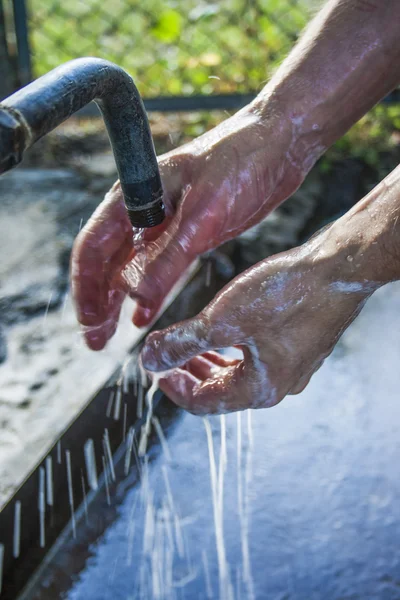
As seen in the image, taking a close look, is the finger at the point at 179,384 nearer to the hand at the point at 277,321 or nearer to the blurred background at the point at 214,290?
the hand at the point at 277,321

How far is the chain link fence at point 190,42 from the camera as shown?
4797 mm

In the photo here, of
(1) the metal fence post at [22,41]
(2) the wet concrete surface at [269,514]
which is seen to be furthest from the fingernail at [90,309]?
(1) the metal fence post at [22,41]

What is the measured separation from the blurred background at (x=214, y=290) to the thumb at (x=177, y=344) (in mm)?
428

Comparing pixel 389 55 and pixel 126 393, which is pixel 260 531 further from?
pixel 389 55

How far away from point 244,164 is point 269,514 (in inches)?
44.1

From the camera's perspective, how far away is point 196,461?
2.33 metres

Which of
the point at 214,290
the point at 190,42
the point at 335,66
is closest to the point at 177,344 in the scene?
the point at 335,66

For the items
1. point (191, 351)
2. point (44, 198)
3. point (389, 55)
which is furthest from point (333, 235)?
point (44, 198)

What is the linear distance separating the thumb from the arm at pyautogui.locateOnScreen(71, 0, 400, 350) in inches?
7.1

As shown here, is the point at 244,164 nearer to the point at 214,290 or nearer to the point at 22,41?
the point at 214,290

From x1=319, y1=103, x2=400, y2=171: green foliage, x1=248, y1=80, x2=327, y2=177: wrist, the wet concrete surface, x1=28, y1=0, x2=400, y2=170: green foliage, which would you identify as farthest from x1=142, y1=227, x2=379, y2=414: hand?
x1=28, y1=0, x2=400, y2=170: green foliage

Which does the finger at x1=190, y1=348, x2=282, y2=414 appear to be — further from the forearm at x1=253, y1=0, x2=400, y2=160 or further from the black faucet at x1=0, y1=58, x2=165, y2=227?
the forearm at x1=253, y1=0, x2=400, y2=160

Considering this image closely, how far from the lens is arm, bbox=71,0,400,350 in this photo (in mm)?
1855

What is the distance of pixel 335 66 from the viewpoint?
1.95 metres
